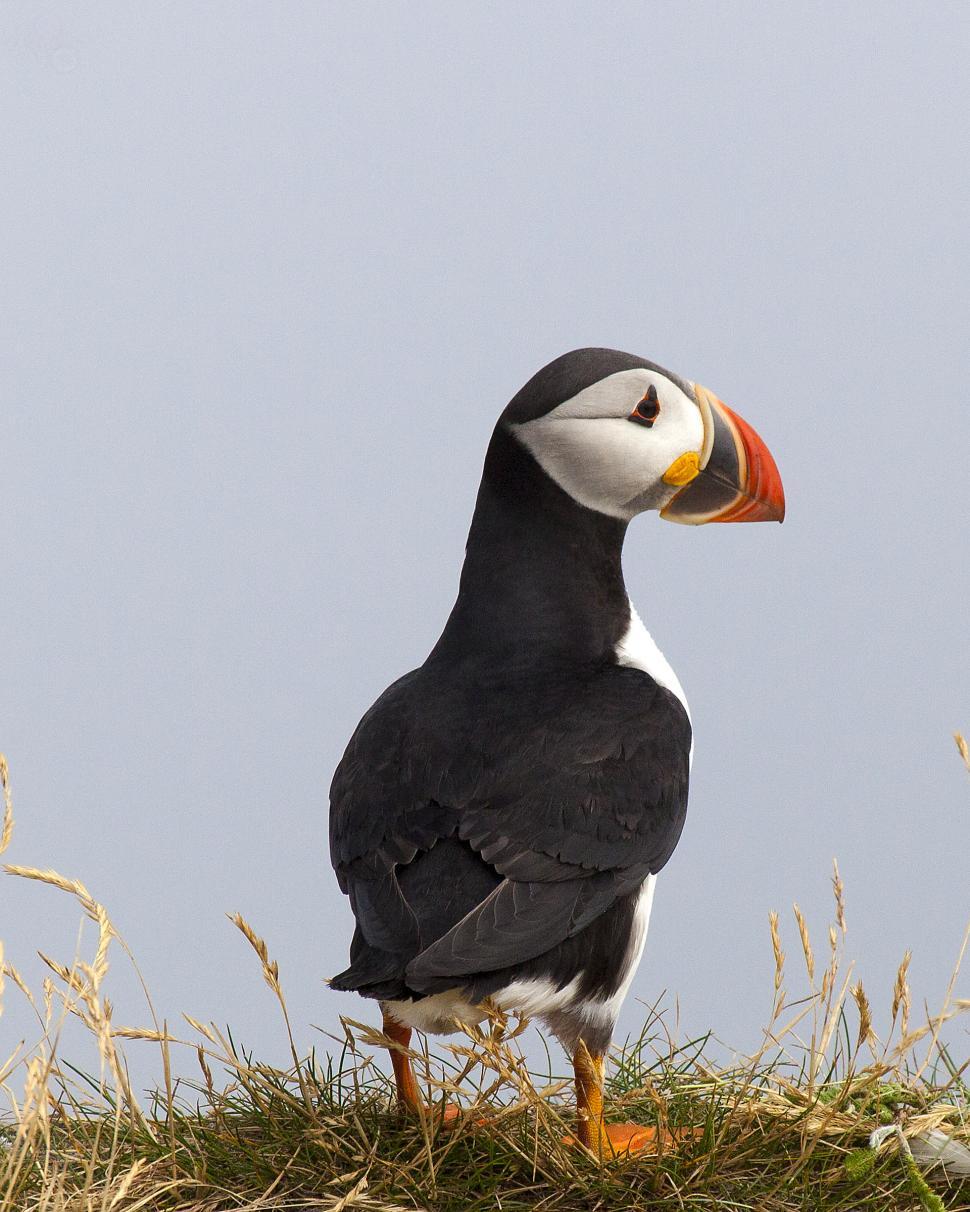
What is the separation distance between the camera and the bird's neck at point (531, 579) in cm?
448

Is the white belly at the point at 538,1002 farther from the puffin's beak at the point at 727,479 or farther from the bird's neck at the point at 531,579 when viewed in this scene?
the puffin's beak at the point at 727,479

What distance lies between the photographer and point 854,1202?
13.1ft

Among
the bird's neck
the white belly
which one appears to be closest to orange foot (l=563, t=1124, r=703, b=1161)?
the white belly

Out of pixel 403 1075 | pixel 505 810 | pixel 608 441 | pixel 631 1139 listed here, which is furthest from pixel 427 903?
pixel 608 441

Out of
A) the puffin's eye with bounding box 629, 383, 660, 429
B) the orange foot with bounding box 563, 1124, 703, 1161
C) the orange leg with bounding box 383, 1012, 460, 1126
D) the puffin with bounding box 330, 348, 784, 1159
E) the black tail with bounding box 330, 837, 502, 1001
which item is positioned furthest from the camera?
the puffin's eye with bounding box 629, 383, 660, 429

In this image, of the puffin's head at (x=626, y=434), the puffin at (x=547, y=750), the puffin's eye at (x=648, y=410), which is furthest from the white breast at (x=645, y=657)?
the puffin's eye at (x=648, y=410)

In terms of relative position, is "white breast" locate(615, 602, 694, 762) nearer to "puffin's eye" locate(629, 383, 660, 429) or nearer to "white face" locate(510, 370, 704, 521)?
"white face" locate(510, 370, 704, 521)

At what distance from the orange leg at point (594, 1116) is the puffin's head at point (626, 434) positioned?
1.51 m

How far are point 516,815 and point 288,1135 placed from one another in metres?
1.10

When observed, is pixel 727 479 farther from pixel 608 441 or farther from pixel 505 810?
pixel 505 810

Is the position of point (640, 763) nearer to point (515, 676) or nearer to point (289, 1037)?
point (515, 676)

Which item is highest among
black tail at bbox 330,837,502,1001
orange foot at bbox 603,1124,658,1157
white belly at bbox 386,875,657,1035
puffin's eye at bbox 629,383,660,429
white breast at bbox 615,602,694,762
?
puffin's eye at bbox 629,383,660,429

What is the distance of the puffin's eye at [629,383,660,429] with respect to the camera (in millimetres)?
4586

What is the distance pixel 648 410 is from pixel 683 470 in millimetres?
210
